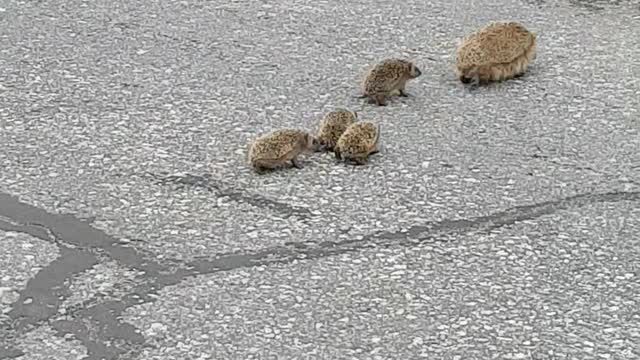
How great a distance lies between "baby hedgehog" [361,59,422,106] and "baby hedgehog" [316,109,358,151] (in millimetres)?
608

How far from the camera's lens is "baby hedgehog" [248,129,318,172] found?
557 centimetres

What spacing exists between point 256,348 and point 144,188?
149cm

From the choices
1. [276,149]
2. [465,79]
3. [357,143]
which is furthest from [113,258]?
[465,79]

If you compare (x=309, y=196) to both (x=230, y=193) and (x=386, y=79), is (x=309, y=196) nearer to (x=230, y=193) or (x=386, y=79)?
(x=230, y=193)

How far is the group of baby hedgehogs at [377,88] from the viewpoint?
561 cm

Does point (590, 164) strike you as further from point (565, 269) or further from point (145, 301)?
point (145, 301)

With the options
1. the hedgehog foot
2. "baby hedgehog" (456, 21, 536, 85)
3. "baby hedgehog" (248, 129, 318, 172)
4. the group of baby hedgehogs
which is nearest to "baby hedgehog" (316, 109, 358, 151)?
the group of baby hedgehogs

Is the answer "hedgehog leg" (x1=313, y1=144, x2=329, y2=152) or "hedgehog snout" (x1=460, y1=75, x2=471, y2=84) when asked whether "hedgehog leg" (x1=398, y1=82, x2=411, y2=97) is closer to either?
"hedgehog snout" (x1=460, y1=75, x2=471, y2=84)

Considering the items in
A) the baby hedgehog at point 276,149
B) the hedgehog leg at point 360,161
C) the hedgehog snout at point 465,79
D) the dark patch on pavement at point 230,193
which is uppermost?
the baby hedgehog at point 276,149

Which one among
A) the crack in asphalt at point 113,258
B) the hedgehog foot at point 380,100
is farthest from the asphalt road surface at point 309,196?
the hedgehog foot at point 380,100

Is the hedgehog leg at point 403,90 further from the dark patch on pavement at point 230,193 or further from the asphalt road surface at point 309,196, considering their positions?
the dark patch on pavement at point 230,193

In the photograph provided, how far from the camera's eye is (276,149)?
5570 mm

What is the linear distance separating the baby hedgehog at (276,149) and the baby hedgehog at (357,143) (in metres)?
0.19

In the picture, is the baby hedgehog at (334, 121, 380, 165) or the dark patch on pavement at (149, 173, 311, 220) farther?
the baby hedgehog at (334, 121, 380, 165)
